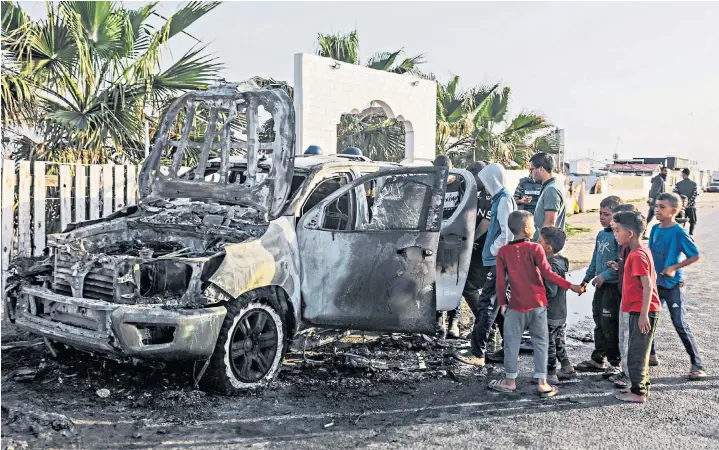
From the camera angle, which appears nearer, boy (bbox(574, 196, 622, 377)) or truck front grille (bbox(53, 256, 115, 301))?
truck front grille (bbox(53, 256, 115, 301))

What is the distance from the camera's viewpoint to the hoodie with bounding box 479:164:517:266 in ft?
18.9

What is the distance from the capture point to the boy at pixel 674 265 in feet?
17.3

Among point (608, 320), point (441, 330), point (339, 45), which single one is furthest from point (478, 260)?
point (339, 45)

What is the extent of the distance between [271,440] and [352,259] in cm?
169

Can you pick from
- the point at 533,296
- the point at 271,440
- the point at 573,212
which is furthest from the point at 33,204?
the point at 573,212

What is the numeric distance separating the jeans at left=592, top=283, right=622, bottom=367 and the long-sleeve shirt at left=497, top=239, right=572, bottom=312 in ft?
2.38

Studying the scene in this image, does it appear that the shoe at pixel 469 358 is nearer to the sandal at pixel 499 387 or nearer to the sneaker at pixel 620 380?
the sandal at pixel 499 387

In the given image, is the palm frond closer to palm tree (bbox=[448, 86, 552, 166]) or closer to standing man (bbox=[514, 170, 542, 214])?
palm tree (bbox=[448, 86, 552, 166])

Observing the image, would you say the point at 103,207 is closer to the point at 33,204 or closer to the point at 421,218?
the point at 33,204

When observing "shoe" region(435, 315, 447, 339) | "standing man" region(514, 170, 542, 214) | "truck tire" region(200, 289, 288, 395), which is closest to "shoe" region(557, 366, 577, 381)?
"shoe" region(435, 315, 447, 339)

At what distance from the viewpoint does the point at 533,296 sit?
15.9ft

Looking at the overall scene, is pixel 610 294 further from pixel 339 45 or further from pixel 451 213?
pixel 339 45

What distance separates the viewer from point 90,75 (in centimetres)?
948

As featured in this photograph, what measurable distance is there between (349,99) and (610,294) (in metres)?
7.99
